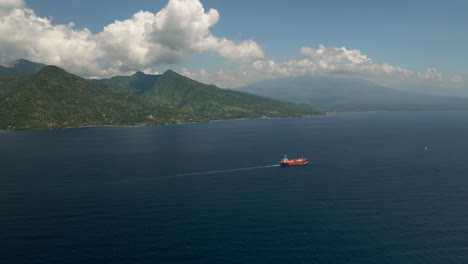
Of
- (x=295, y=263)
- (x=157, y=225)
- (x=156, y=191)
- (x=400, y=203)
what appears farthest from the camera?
(x=156, y=191)

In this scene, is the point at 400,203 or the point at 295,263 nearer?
the point at 295,263

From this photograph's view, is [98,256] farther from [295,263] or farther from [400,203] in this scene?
[400,203]

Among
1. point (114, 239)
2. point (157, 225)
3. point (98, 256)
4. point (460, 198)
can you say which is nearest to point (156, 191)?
point (157, 225)

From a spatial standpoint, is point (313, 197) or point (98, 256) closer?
point (98, 256)

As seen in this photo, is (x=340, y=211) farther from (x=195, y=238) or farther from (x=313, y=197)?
(x=195, y=238)

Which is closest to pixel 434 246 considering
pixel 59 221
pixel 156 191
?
pixel 156 191

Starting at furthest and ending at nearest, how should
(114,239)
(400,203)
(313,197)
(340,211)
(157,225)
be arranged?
(313,197), (400,203), (340,211), (157,225), (114,239)

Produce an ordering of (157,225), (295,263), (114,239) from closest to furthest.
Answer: (295,263), (114,239), (157,225)

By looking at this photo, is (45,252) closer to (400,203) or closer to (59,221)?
(59,221)

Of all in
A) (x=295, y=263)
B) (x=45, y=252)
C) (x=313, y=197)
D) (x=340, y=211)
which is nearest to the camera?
(x=295, y=263)
